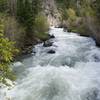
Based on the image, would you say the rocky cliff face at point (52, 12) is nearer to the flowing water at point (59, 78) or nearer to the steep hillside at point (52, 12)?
the steep hillside at point (52, 12)

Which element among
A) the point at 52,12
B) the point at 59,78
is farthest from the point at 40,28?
the point at 52,12

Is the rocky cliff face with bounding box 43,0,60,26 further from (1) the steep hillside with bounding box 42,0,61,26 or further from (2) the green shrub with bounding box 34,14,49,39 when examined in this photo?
(2) the green shrub with bounding box 34,14,49,39

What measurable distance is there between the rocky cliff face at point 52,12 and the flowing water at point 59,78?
39.1 metres

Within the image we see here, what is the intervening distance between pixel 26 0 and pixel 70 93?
648 inches

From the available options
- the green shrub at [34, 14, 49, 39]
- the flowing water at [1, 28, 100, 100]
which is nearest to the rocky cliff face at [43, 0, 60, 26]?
the green shrub at [34, 14, 49, 39]

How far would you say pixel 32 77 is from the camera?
13.8 metres

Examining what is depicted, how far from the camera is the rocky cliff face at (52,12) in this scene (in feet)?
191

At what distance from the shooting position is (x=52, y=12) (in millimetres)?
61281

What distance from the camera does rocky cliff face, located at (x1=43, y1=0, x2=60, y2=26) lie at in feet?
191

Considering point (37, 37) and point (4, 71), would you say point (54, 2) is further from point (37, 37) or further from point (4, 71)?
point (4, 71)

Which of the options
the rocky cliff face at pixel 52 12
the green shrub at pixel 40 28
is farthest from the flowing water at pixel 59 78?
the rocky cliff face at pixel 52 12

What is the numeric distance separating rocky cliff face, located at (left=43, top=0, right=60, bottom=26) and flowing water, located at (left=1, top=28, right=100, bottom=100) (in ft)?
128

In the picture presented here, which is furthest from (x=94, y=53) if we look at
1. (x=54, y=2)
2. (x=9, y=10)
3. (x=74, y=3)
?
(x=54, y=2)

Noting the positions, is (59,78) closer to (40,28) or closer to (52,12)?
(40,28)
